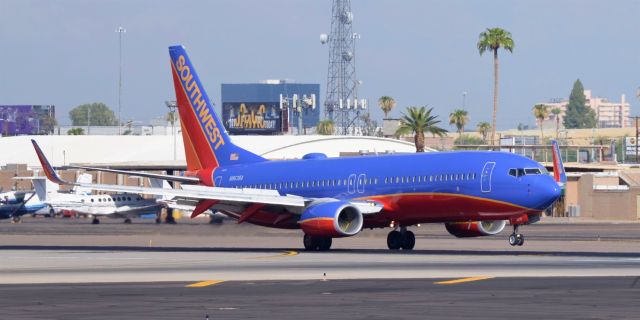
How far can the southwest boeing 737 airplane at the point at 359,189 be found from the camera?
47.9 m

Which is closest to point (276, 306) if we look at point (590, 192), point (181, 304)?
point (181, 304)

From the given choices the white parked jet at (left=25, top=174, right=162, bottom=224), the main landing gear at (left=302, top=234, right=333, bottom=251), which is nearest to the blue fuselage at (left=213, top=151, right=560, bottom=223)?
the main landing gear at (left=302, top=234, right=333, bottom=251)

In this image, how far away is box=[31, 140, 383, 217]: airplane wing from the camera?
5088 centimetres

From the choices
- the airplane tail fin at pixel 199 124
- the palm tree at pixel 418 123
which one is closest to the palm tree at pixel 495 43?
the palm tree at pixel 418 123

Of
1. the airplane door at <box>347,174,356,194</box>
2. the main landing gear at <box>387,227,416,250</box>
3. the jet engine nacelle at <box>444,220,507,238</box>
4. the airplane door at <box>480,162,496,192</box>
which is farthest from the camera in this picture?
the airplane door at <box>347,174,356,194</box>

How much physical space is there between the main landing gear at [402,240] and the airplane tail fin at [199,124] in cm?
874

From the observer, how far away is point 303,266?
130 feet

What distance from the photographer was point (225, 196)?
171 feet

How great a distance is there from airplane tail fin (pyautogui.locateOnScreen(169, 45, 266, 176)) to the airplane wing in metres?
5.05

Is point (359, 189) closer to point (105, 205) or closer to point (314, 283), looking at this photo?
point (314, 283)

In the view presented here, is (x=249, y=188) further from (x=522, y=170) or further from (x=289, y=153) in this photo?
(x=289, y=153)

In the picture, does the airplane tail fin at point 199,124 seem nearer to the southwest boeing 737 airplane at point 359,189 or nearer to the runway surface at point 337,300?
the southwest boeing 737 airplane at point 359,189

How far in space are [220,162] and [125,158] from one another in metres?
90.6

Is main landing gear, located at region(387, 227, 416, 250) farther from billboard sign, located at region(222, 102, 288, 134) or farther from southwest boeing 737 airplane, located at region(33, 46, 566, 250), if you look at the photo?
billboard sign, located at region(222, 102, 288, 134)
